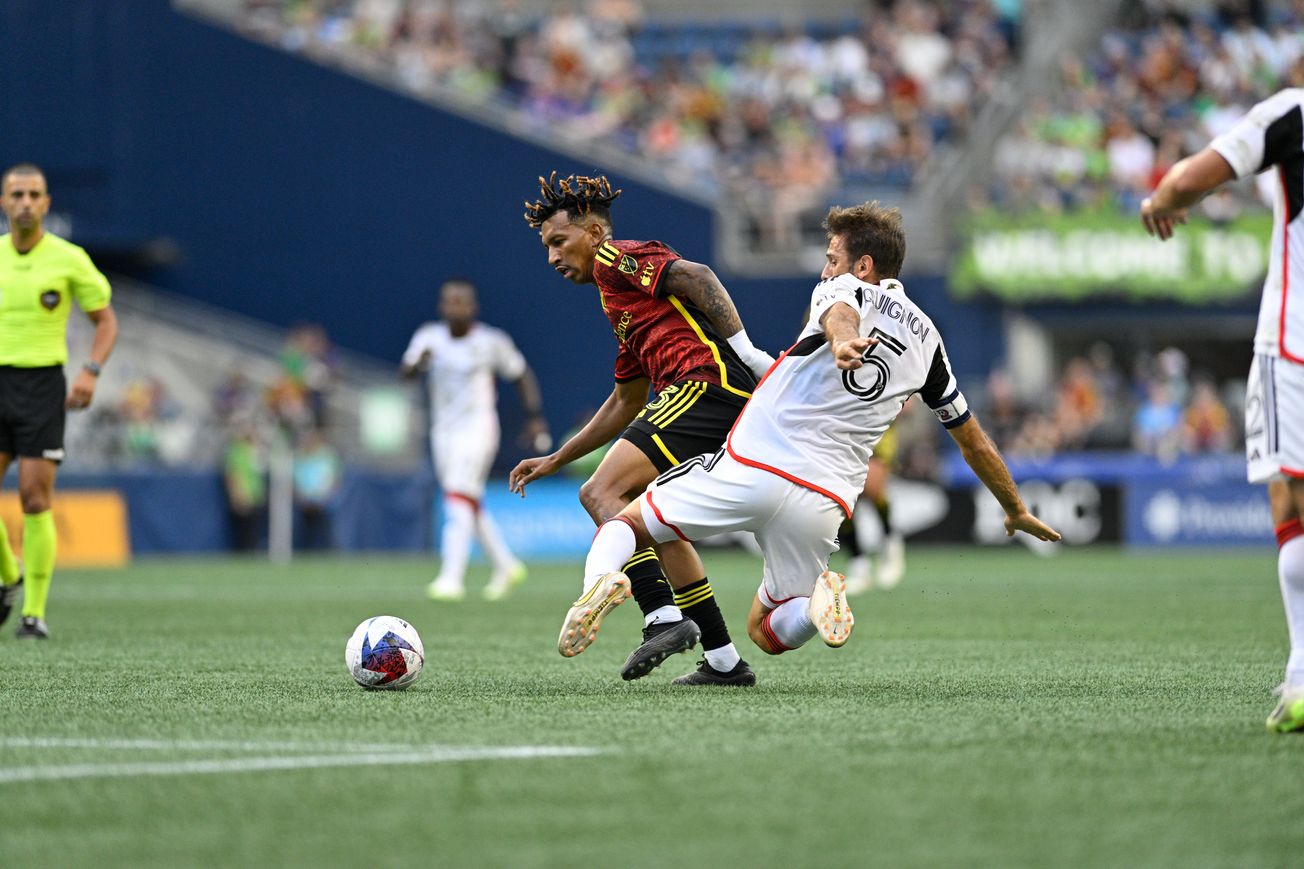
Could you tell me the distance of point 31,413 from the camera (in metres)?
10.1

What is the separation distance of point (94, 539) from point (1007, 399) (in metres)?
12.2

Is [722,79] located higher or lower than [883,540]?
higher

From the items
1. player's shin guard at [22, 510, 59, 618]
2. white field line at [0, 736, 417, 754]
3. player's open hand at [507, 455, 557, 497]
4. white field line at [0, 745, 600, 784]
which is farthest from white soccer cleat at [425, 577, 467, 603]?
white field line at [0, 745, 600, 784]

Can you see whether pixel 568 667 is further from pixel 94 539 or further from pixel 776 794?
pixel 94 539

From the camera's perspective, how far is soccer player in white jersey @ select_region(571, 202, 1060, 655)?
7012 mm

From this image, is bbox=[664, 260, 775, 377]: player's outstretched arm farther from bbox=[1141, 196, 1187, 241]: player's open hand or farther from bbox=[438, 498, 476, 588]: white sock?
bbox=[438, 498, 476, 588]: white sock

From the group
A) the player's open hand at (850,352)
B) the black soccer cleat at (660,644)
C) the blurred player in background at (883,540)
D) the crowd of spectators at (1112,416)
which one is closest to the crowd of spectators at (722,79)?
the crowd of spectators at (1112,416)

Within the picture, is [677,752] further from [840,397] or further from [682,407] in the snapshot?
[682,407]

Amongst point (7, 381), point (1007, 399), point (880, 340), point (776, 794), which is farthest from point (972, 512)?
point (776, 794)

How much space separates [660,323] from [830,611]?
1.58 metres

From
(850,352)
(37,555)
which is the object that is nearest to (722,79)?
(37,555)

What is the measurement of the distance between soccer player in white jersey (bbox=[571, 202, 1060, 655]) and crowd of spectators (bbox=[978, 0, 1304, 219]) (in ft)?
68.2

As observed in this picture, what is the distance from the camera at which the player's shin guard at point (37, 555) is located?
33.9 feet

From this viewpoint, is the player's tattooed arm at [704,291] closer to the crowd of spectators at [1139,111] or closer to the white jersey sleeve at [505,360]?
the white jersey sleeve at [505,360]
